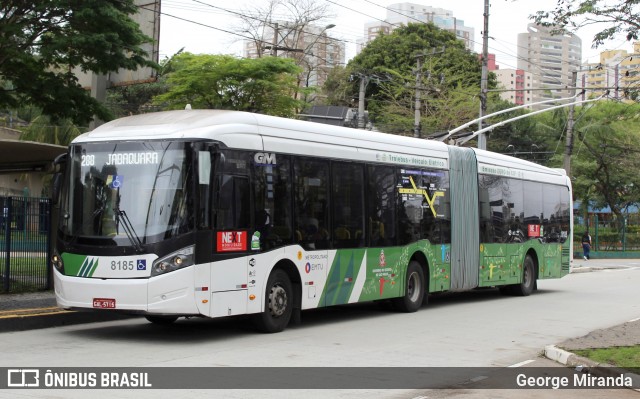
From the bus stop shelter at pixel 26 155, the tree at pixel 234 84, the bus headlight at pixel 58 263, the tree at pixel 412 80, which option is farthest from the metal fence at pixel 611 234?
the bus headlight at pixel 58 263

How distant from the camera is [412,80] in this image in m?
57.7

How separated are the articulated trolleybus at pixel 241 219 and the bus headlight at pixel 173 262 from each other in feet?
0.05

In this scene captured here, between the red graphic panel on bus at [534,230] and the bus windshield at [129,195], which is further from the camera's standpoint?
the red graphic panel on bus at [534,230]

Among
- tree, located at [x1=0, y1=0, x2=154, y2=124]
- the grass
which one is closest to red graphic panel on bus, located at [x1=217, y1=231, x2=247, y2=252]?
the grass

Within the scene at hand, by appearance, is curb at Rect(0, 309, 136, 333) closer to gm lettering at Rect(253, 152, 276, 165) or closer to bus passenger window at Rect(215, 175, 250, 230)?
bus passenger window at Rect(215, 175, 250, 230)

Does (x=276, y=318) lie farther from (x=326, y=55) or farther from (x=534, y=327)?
(x=326, y=55)

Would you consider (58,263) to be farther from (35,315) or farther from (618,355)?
(618,355)

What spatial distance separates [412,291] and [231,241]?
6324mm

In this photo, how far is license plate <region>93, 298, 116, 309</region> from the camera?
464 inches

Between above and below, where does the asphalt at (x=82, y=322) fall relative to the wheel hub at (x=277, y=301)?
below

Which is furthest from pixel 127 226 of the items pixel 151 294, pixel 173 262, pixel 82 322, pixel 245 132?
pixel 82 322

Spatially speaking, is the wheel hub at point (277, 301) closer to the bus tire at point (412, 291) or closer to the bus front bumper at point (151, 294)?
the bus front bumper at point (151, 294)

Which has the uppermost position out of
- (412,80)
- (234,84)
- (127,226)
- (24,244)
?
(412,80)

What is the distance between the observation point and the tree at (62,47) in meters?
17.3
